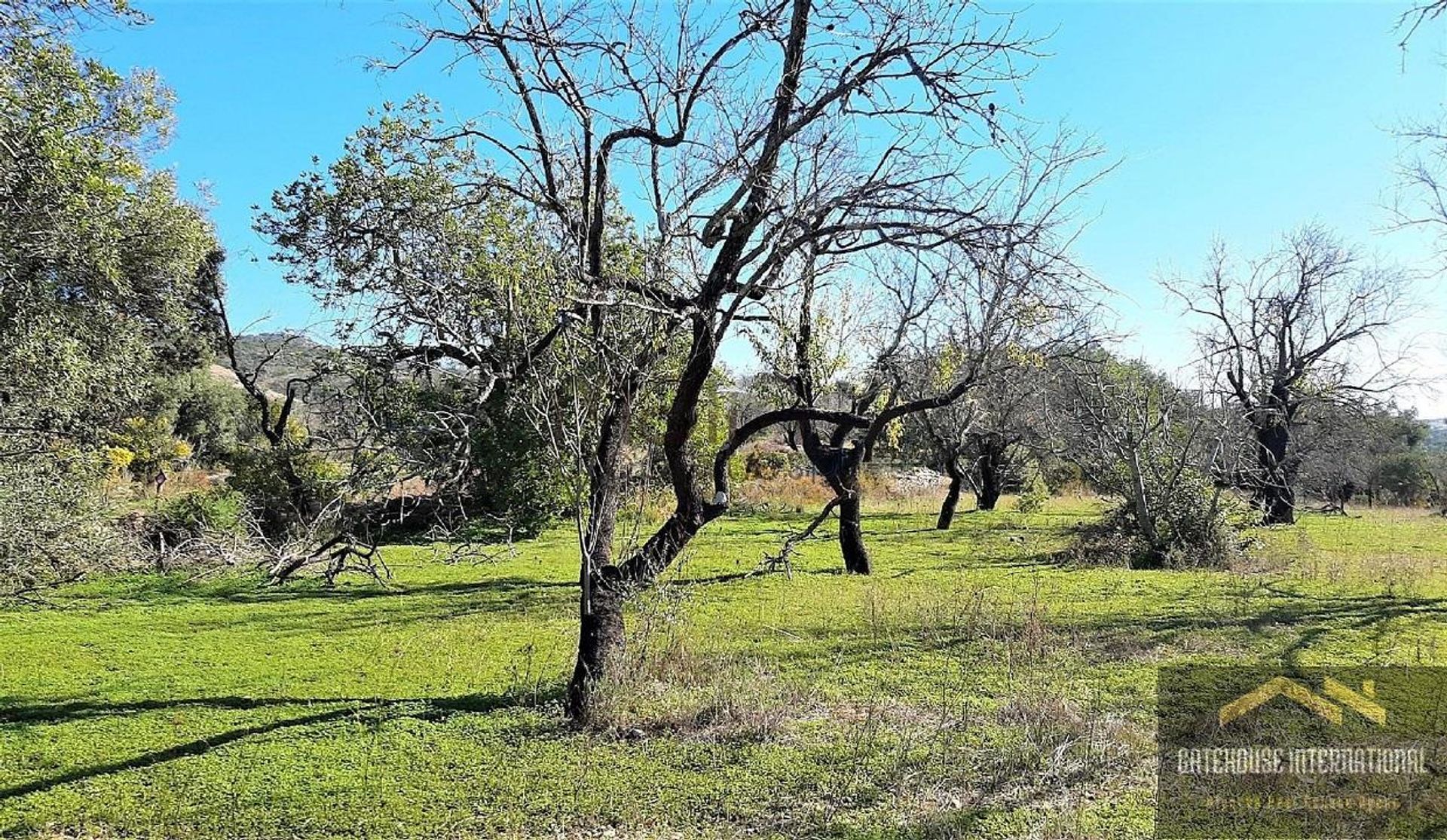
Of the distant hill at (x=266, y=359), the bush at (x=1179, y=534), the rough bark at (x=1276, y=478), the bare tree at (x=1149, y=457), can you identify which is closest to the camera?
the bush at (x=1179, y=534)

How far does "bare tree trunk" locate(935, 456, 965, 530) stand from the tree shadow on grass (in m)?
12.9

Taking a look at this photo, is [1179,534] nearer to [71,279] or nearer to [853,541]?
[853,541]

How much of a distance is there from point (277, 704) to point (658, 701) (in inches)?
102

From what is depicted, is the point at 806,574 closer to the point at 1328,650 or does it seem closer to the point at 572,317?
the point at 1328,650

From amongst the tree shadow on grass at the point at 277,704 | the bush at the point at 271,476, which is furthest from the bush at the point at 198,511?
the tree shadow on grass at the point at 277,704

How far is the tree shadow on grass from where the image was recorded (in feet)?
16.0

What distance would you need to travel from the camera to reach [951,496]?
18.0 meters

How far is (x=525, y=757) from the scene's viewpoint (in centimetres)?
451

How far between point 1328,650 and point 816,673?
3.85 meters

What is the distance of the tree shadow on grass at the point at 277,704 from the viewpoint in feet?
16.0

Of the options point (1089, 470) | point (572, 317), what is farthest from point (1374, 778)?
point (1089, 470)

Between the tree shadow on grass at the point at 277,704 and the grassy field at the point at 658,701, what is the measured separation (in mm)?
26

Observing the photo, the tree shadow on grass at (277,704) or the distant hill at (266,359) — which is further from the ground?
the distant hill at (266,359)

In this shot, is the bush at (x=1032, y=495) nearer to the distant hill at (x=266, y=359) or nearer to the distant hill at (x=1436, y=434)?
the distant hill at (x=266, y=359)
